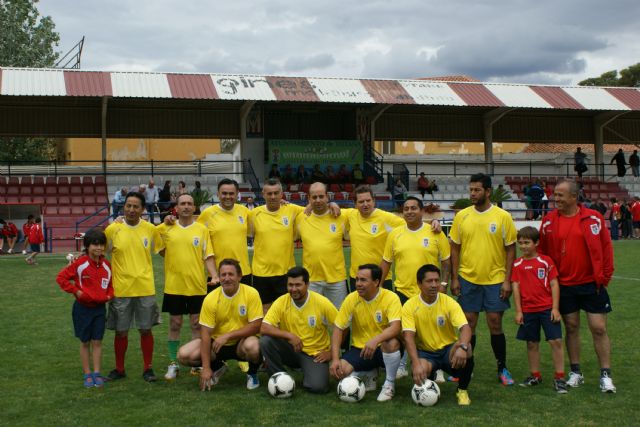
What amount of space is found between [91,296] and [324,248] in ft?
7.61

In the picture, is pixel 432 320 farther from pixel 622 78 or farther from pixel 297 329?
pixel 622 78

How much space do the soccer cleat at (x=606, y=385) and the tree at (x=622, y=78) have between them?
57.6 metres

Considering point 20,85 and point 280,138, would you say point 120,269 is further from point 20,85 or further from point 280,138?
point 280,138

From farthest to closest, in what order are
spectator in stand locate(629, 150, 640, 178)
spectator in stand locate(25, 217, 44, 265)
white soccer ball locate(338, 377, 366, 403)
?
spectator in stand locate(629, 150, 640, 178)
spectator in stand locate(25, 217, 44, 265)
white soccer ball locate(338, 377, 366, 403)

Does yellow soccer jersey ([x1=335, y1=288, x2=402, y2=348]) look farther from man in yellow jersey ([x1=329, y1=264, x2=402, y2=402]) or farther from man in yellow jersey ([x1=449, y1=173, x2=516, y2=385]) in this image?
man in yellow jersey ([x1=449, y1=173, x2=516, y2=385])

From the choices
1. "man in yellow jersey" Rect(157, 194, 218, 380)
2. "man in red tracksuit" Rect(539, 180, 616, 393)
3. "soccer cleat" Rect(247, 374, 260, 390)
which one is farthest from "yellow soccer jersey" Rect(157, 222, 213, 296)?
"man in red tracksuit" Rect(539, 180, 616, 393)

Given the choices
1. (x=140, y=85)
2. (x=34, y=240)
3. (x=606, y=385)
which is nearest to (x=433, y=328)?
(x=606, y=385)

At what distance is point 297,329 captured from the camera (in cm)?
683

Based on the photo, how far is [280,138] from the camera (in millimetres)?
32156

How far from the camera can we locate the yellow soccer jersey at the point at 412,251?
7.09m

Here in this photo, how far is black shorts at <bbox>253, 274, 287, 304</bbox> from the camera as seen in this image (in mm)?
7762

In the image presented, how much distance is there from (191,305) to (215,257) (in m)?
0.56

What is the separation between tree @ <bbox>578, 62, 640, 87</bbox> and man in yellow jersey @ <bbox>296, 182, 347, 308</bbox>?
2254 inches

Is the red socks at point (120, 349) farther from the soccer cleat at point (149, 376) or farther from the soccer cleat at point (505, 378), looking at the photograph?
the soccer cleat at point (505, 378)
